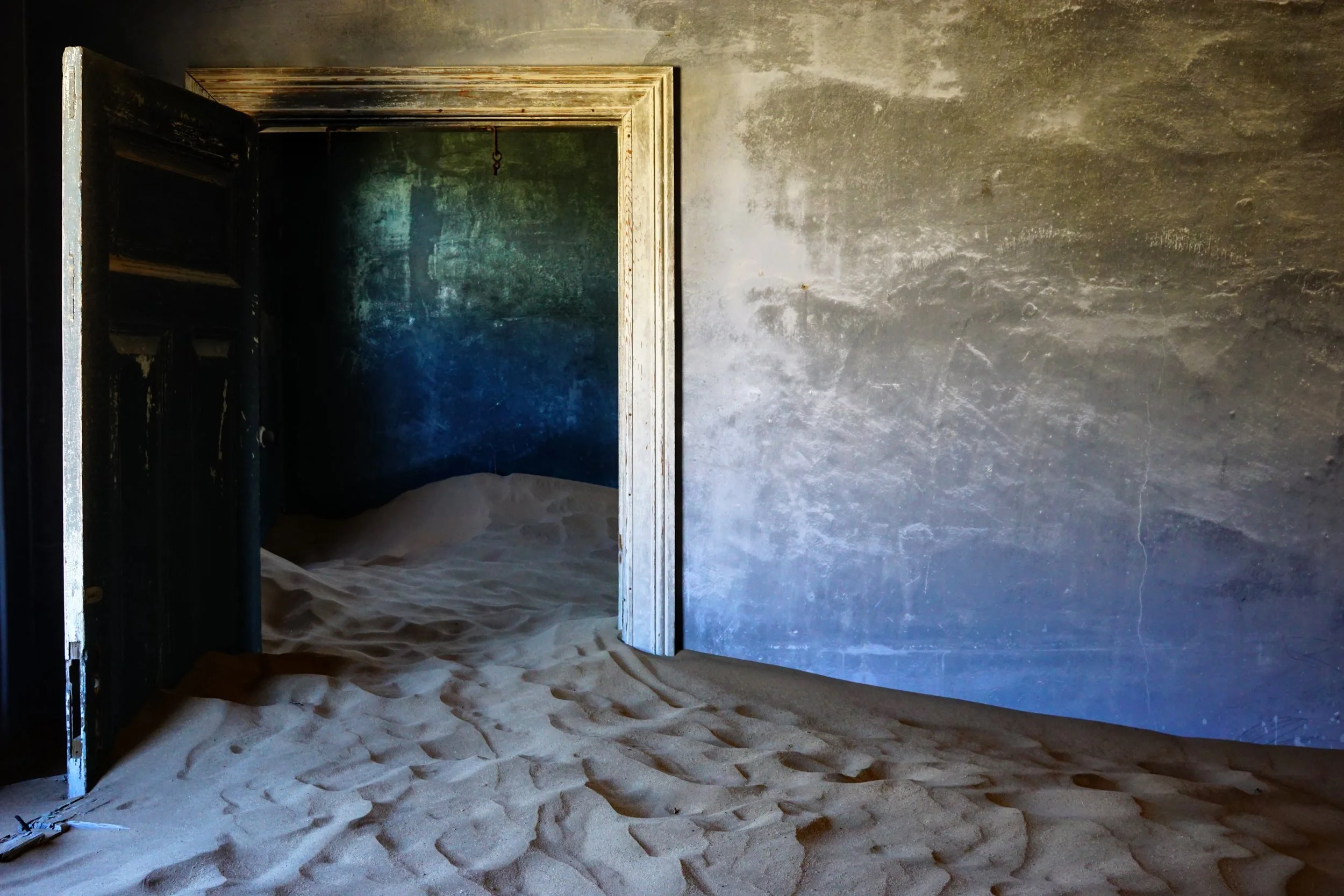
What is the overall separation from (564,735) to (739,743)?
52cm

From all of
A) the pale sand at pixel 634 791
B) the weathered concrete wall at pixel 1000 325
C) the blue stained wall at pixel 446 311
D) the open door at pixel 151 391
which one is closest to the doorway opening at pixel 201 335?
the open door at pixel 151 391

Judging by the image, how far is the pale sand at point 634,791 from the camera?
2.15 m

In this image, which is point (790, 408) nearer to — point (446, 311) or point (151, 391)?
point (151, 391)

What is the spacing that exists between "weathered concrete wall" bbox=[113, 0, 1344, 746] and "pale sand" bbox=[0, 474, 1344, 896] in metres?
0.27

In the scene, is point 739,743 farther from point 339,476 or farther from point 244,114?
point 339,476

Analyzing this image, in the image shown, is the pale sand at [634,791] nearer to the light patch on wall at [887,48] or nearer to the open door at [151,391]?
the open door at [151,391]

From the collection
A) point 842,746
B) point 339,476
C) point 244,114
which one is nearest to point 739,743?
point 842,746

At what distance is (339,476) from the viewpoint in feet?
24.6

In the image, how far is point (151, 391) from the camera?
3006mm

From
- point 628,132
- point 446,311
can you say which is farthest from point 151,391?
point 446,311

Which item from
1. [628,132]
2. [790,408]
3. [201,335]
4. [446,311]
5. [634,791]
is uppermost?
[628,132]

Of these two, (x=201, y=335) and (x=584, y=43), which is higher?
(x=584, y=43)

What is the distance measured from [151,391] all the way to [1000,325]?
8.93 feet

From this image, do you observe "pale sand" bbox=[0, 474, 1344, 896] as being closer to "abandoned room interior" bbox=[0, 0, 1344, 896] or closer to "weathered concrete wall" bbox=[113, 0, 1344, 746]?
"abandoned room interior" bbox=[0, 0, 1344, 896]
